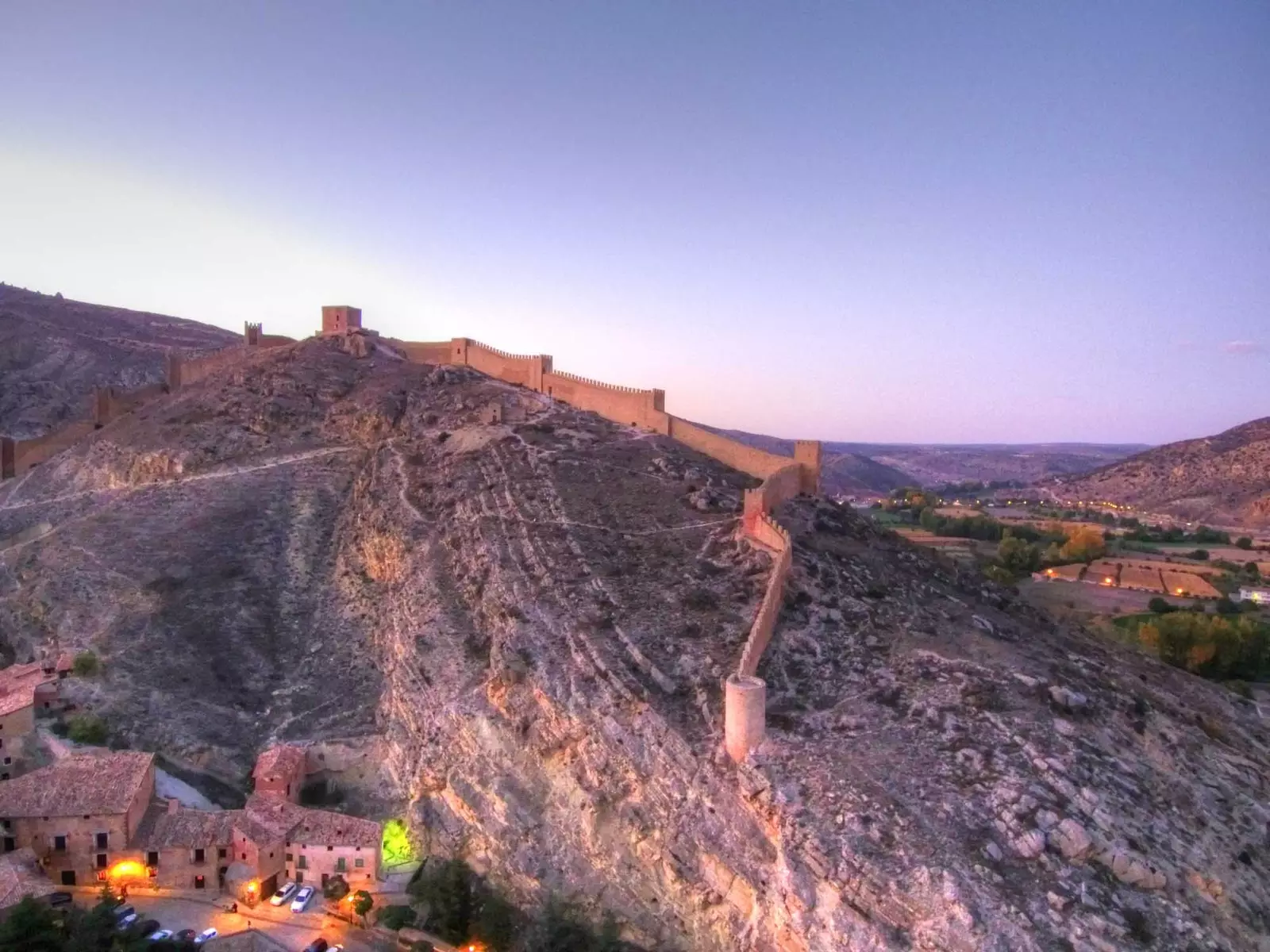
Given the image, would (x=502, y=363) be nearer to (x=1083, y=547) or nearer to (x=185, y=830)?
(x=185, y=830)

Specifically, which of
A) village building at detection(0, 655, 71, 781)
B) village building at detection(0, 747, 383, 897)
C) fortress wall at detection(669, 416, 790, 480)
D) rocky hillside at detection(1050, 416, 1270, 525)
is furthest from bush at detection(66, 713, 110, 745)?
rocky hillside at detection(1050, 416, 1270, 525)

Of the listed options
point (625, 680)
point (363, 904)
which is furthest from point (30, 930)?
point (625, 680)

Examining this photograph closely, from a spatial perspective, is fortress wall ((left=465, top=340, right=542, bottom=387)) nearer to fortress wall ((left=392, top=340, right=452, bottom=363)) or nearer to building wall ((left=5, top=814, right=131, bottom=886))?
fortress wall ((left=392, top=340, right=452, bottom=363))

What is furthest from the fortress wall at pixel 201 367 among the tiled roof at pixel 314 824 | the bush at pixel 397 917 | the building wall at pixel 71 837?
the bush at pixel 397 917

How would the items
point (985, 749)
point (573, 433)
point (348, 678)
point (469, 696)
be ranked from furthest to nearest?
point (573, 433) < point (348, 678) < point (469, 696) < point (985, 749)

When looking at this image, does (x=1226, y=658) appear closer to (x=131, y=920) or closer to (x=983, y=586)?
(x=983, y=586)

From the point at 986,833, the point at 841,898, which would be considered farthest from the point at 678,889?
the point at 986,833

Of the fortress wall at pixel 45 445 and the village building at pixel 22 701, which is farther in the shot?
the fortress wall at pixel 45 445

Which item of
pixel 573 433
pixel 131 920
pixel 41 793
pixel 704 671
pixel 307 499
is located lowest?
Answer: pixel 131 920

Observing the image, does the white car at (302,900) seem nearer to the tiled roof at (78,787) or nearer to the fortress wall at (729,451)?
the tiled roof at (78,787)
